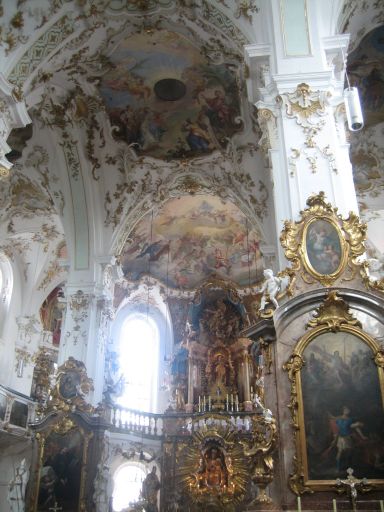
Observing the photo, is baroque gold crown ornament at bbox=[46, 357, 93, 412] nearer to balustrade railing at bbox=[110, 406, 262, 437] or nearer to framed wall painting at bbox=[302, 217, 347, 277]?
balustrade railing at bbox=[110, 406, 262, 437]

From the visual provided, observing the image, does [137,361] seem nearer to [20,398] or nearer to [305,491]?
[20,398]

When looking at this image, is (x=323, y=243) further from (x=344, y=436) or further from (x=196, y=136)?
(x=196, y=136)

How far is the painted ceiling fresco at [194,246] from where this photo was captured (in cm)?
1780

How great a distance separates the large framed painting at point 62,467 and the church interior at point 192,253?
0.03 m

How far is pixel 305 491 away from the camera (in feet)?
17.9

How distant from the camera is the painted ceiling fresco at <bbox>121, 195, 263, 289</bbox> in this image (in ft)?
58.4

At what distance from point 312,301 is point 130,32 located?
7261mm

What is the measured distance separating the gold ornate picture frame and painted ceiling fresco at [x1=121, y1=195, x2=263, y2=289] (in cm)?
1141

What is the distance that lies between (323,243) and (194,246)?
12.5 meters

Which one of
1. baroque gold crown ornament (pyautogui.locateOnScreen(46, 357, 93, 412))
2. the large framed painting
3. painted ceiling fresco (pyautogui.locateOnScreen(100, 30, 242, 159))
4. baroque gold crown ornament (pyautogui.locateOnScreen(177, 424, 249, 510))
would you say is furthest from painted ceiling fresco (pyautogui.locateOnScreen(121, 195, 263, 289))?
the large framed painting

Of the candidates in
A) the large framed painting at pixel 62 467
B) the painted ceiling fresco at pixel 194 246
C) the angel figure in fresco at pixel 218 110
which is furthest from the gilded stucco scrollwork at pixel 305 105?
the painted ceiling fresco at pixel 194 246

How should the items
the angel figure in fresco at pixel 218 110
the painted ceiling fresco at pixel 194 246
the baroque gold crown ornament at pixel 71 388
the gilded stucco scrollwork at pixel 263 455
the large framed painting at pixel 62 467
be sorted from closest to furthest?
the gilded stucco scrollwork at pixel 263 455 < the large framed painting at pixel 62 467 < the baroque gold crown ornament at pixel 71 388 < the angel figure in fresco at pixel 218 110 < the painted ceiling fresco at pixel 194 246

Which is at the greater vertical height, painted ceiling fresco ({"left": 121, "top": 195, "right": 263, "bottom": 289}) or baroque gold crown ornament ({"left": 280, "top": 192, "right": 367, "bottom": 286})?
painted ceiling fresco ({"left": 121, "top": 195, "right": 263, "bottom": 289})

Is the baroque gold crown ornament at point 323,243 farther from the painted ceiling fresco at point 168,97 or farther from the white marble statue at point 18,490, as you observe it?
the white marble statue at point 18,490
